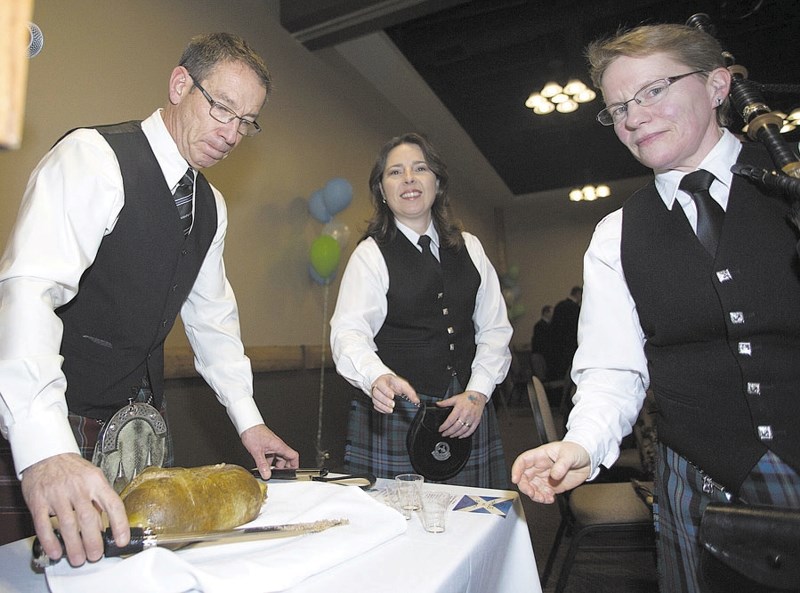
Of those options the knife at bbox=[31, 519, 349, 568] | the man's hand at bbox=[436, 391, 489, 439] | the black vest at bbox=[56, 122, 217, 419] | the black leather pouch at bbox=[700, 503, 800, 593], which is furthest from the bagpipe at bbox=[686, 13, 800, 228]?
the black vest at bbox=[56, 122, 217, 419]

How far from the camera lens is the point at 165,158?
133 centimetres

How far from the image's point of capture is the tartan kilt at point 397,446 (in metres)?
1.81

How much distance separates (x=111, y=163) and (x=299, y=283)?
3056 millimetres

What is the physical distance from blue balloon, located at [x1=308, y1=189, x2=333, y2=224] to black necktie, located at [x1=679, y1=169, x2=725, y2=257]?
3.45 metres

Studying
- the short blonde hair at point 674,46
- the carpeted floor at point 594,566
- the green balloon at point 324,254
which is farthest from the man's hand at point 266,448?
the green balloon at point 324,254

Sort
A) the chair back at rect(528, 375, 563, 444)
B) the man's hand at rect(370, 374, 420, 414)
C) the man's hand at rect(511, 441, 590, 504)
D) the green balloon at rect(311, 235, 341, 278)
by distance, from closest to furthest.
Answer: the man's hand at rect(511, 441, 590, 504)
the man's hand at rect(370, 374, 420, 414)
the chair back at rect(528, 375, 563, 444)
the green balloon at rect(311, 235, 341, 278)

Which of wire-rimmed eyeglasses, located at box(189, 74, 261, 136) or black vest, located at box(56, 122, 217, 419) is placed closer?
black vest, located at box(56, 122, 217, 419)

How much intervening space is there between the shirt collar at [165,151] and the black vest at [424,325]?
2.51ft

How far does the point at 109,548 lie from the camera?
0.75 meters

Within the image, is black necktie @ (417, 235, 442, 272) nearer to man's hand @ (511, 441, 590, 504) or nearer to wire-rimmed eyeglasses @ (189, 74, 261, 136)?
wire-rimmed eyeglasses @ (189, 74, 261, 136)

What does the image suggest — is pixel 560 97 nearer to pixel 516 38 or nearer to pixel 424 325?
pixel 516 38

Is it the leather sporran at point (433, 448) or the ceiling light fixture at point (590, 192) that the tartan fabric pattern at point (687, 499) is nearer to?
the leather sporran at point (433, 448)

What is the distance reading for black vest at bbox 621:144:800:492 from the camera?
0.93 meters

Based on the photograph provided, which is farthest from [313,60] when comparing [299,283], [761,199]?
[761,199]
